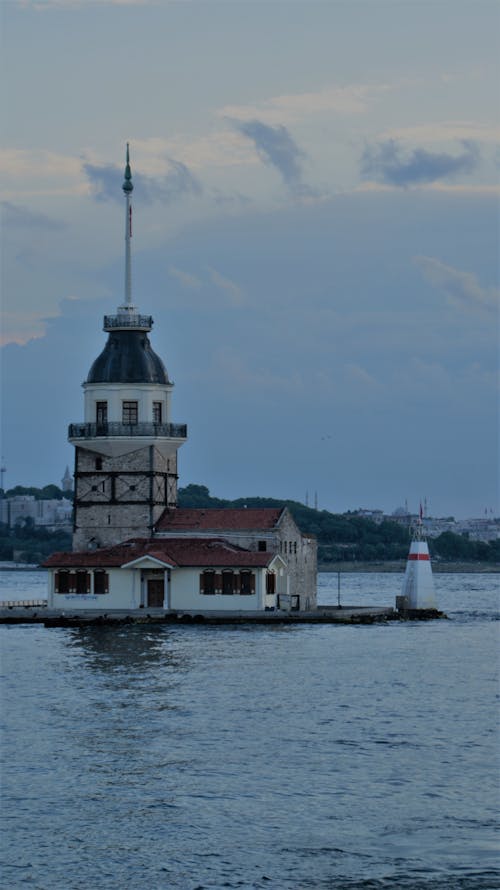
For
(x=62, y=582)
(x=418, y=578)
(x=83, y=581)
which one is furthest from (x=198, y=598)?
(x=418, y=578)

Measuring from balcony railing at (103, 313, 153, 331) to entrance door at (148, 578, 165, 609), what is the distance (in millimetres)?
15703

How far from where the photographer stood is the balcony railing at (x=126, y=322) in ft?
298

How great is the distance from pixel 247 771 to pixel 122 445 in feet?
168

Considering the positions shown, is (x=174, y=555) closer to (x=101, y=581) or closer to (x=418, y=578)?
(x=101, y=581)

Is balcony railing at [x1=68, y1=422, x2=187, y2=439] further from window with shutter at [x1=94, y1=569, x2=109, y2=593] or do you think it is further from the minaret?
window with shutter at [x1=94, y1=569, x2=109, y2=593]

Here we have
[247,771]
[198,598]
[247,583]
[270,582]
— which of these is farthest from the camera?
[270,582]

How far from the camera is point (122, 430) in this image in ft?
290

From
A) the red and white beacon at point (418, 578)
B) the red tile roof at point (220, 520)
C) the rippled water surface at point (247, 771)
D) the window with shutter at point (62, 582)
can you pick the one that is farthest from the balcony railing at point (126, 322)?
the rippled water surface at point (247, 771)

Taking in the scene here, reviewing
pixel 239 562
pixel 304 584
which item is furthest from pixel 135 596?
pixel 304 584

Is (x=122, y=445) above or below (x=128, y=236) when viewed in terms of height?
below

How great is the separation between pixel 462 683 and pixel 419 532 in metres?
34.4

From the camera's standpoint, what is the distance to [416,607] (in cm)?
9256

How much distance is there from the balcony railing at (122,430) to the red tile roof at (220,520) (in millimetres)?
4557

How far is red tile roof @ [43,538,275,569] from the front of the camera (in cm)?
8194
